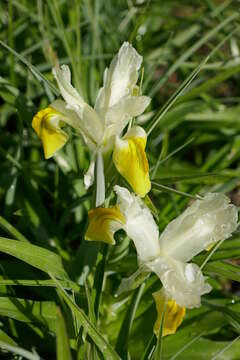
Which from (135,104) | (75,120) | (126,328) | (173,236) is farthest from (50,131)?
(126,328)

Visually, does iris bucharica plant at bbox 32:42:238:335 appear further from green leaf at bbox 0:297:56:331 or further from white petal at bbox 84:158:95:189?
green leaf at bbox 0:297:56:331

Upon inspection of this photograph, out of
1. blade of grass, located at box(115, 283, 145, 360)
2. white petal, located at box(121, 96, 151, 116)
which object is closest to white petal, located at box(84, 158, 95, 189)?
white petal, located at box(121, 96, 151, 116)

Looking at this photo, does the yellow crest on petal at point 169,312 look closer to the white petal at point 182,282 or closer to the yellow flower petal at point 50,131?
the white petal at point 182,282

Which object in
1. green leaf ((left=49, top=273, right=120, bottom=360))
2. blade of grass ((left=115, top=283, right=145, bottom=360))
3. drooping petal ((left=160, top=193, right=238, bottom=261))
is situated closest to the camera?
green leaf ((left=49, top=273, right=120, bottom=360))

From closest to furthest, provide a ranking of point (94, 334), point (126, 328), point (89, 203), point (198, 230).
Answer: point (94, 334) < point (198, 230) < point (126, 328) < point (89, 203)

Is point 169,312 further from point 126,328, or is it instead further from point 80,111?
point 80,111
